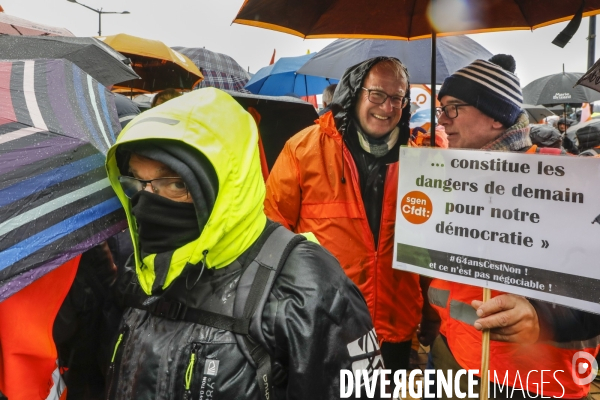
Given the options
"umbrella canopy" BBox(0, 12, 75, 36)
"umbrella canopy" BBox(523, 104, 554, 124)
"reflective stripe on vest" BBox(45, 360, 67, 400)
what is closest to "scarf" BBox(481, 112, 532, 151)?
"reflective stripe on vest" BBox(45, 360, 67, 400)

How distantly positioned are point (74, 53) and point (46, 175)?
43.1 inches

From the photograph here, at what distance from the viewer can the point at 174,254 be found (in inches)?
49.5

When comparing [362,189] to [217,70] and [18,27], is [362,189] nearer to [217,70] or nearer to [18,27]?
[18,27]

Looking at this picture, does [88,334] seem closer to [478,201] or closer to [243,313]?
[243,313]

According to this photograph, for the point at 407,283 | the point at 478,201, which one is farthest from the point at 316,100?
the point at 478,201

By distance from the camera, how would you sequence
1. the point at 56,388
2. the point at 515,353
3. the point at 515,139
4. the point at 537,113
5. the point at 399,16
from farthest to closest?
the point at 537,113
the point at 399,16
the point at 515,139
the point at 515,353
the point at 56,388

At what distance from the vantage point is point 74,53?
6.26ft

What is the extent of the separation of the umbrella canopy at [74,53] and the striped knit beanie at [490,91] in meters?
1.64

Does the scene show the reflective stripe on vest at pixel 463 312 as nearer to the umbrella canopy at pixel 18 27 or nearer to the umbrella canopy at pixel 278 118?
the umbrella canopy at pixel 278 118

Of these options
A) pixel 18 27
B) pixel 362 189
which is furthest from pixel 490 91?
pixel 18 27

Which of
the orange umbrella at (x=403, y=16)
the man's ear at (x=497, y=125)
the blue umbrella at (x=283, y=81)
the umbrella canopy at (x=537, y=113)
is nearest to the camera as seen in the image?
the man's ear at (x=497, y=125)

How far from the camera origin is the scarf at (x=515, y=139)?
194 cm

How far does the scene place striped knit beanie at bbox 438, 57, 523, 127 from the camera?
2039mm

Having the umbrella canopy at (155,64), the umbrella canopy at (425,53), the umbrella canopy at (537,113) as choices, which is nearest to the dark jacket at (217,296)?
the umbrella canopy at (425,53)
